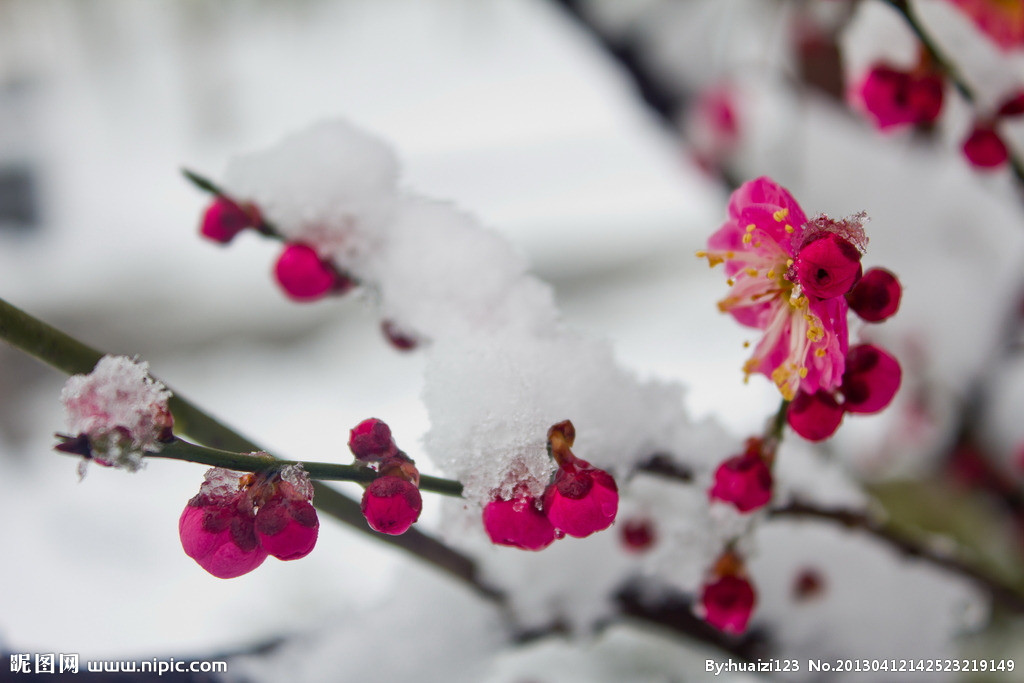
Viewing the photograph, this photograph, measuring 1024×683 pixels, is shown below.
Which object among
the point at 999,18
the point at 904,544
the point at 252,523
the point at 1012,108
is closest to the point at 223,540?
the point at 252,523

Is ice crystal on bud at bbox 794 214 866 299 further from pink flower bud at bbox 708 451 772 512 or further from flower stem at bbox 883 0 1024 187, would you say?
flower stem at bbox 883 0 1024 187

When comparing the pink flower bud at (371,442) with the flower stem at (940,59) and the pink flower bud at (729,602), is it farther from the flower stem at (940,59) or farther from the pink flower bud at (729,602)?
the flower stem at (940,59)

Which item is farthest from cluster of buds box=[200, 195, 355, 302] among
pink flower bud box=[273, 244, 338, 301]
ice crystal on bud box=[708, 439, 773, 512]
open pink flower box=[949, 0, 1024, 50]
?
open pink flower box=[949, 0, 1024, 50]

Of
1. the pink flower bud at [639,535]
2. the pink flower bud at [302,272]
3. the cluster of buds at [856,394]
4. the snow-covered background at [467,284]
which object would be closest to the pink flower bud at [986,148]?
the snow-covered background at [467,284]

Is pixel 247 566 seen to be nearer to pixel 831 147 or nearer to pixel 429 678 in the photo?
pixel 429 678

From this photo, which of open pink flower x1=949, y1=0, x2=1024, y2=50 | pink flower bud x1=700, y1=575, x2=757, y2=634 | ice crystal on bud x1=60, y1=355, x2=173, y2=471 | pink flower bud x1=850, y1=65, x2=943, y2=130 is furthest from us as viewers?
open pink flower x1=949, y1=0, x2=1024, y2=50
